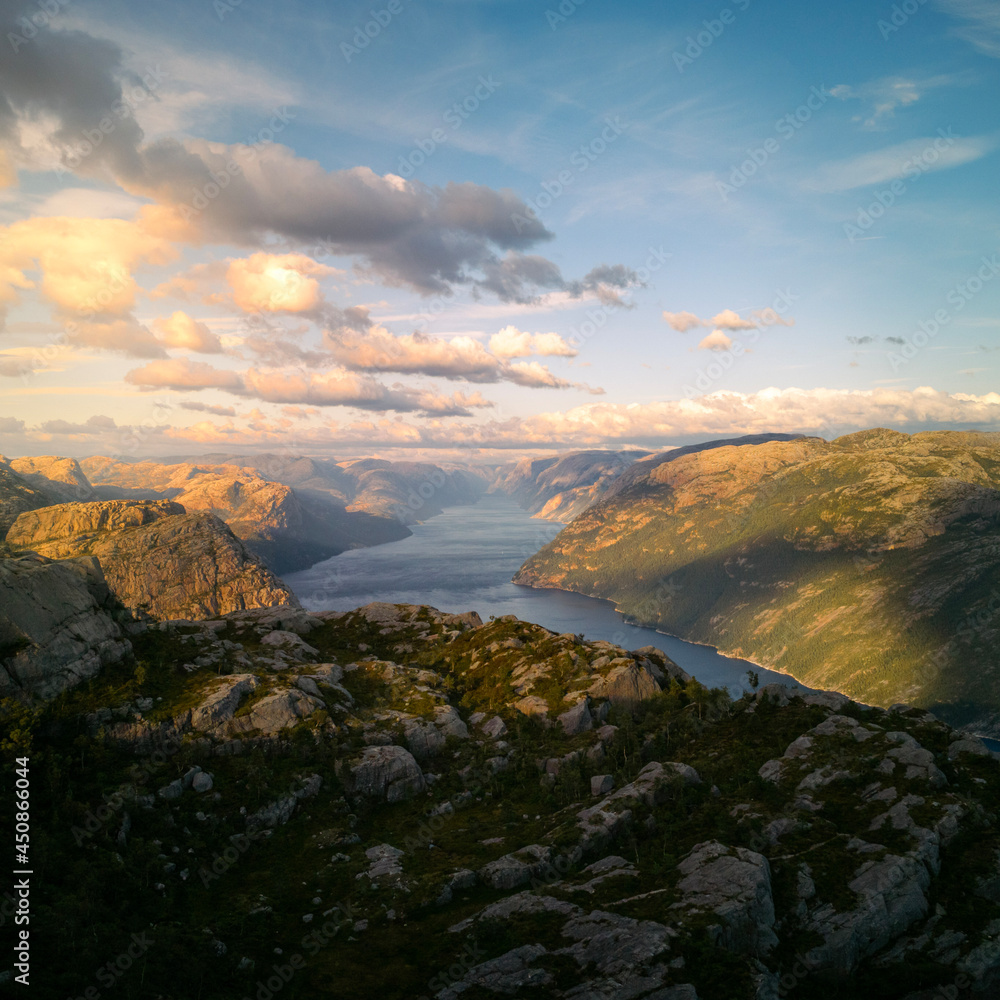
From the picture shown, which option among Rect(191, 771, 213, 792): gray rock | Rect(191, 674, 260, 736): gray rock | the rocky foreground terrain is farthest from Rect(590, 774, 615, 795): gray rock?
Rect(191, 674, 260, 736): gray rock

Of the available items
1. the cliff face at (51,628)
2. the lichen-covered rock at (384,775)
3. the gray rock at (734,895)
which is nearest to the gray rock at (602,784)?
the gray rock at (734,895)

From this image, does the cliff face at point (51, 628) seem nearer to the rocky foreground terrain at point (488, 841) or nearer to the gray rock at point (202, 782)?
the rocky foreground terrain at point (488, 841)

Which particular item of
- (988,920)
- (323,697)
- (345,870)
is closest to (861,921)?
(988,920)

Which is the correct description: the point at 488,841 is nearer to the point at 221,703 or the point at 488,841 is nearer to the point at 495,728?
the point at 495,728

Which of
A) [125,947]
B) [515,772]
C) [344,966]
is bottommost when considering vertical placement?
[515,772]

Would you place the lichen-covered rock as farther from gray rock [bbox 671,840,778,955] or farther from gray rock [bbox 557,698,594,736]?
gray rock [bbox 671,840,778,955]

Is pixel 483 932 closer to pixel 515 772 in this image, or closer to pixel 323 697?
pixel 515 772

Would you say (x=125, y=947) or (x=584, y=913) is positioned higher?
(x=125, y=947)
